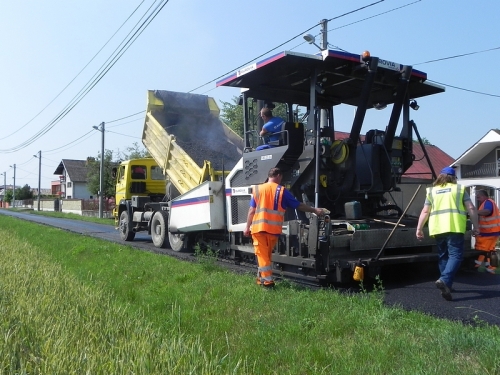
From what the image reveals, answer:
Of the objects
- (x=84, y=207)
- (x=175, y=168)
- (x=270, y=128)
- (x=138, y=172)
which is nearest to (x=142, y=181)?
(x=138, y=172)

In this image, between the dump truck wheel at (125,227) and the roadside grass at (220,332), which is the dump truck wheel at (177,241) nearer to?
the dump truck wheel at (125,227)

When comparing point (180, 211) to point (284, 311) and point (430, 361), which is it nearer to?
point (284, 311)

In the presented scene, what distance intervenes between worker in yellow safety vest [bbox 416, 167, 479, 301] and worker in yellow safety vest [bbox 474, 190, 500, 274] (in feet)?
6.00

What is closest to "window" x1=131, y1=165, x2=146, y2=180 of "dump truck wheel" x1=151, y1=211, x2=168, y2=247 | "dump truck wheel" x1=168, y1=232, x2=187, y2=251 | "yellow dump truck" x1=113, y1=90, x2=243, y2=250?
"yellow dump truck" x1=113, y1=90, x2=243, y2=250

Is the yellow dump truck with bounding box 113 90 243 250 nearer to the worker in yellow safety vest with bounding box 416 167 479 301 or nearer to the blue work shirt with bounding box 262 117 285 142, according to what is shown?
the blue work shirt with bounding box 262 117 285 142

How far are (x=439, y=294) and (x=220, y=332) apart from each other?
2.81 meters

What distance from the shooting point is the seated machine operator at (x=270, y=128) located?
7.46 metres

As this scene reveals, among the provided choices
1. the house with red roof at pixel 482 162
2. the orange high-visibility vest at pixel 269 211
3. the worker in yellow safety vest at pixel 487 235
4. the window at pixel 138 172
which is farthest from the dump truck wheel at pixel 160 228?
the house with red roof at pixel 482 162

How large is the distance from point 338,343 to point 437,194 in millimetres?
2584

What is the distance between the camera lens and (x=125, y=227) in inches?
567

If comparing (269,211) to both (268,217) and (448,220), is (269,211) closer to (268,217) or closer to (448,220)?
(268,217)

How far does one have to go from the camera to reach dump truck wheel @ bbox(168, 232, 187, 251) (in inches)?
428

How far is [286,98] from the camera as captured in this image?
8.12 m

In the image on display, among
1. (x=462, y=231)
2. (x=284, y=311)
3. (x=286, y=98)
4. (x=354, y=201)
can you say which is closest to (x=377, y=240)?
(x=354, y=201)
